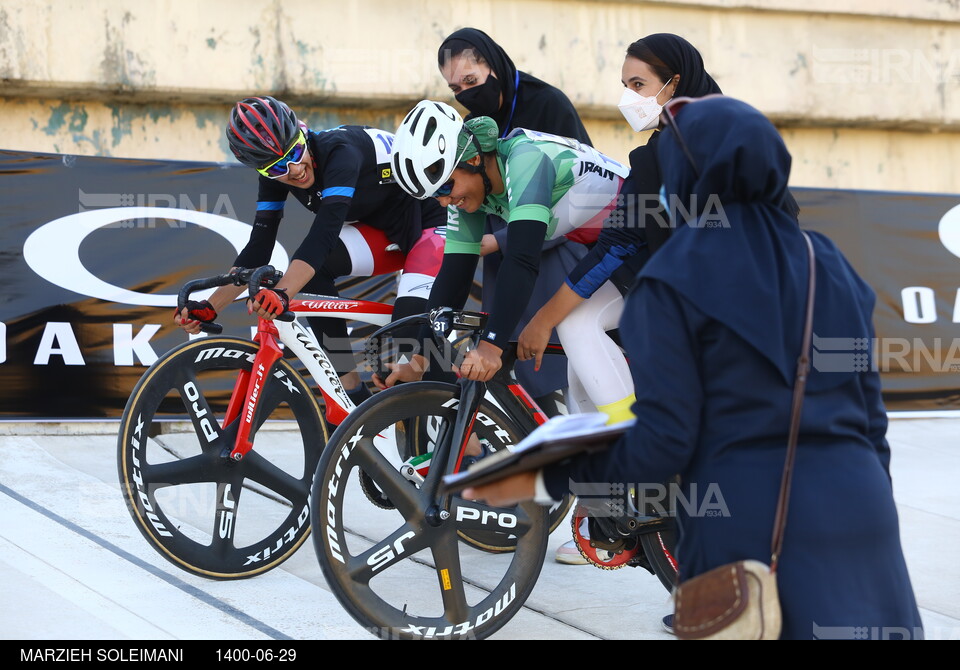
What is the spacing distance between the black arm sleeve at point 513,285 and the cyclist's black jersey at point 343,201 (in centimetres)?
89

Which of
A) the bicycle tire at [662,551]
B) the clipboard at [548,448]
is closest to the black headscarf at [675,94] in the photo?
the bicycle tire at [662,551]

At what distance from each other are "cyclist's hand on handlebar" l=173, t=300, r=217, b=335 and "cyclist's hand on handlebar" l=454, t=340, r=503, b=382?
1201 mm

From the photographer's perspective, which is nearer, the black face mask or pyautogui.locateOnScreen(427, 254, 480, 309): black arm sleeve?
pyautogui.locateOnScreen(427, 254, 480, 309): black arm sleeve

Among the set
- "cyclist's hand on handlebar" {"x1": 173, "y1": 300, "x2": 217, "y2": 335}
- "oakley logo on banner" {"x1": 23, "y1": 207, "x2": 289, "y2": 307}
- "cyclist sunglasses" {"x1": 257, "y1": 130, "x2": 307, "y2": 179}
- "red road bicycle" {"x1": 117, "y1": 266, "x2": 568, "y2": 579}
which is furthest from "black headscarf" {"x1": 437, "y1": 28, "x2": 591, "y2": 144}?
"oakley logo on banner" {"x1": 23, "y1": 207, "x2": 289, "y2": 307}

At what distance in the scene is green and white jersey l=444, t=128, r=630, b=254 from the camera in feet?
11.4

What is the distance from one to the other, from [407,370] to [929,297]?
18.3ft

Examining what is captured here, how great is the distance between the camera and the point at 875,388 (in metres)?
2.00

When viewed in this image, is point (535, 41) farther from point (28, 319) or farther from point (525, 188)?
point (525, 188)

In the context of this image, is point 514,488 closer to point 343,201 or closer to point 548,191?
point 548,191

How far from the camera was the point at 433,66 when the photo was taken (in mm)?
9109

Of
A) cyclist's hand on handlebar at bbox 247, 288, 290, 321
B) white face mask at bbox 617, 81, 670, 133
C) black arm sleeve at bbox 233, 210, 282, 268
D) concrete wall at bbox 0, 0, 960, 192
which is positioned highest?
concrete wall at bbox 0, 0, 960, 192

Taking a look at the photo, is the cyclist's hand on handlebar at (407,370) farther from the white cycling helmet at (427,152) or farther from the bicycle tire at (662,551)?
the bicycle tire at (662,551)

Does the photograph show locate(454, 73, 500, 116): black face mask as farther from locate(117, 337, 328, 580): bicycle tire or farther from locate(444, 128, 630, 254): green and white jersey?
locate(117, 337, 328, 580): bicycle tire
